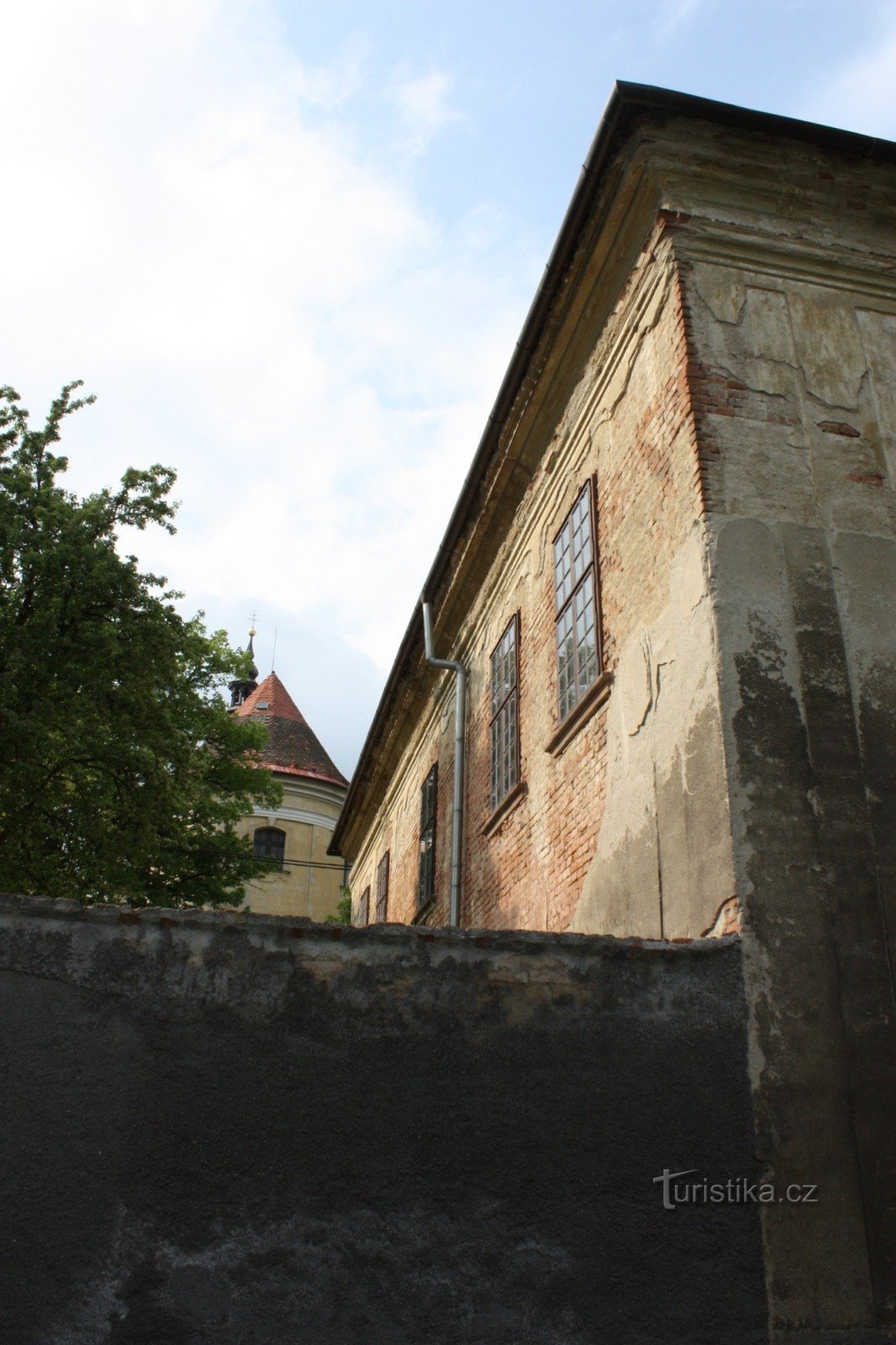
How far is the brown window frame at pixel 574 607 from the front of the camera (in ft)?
24.0

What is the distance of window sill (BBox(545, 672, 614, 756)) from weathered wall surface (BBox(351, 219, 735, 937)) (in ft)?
0.16

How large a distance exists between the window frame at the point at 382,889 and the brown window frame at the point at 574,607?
Result: 29.8ft

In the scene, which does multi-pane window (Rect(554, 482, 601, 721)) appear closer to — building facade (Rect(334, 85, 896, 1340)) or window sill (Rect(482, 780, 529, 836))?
building facade (Rect(334, 85, 896, 1340))

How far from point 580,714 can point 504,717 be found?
8.82 ft

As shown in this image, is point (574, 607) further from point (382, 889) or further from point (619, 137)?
point (382, 889)

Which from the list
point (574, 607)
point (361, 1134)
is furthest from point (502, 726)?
point (361, 1134)

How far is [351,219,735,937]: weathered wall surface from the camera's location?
5.54 meters

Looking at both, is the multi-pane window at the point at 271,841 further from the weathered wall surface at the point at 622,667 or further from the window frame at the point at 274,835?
the weathered wall surface at the point at 622,667

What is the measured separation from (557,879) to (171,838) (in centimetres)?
949

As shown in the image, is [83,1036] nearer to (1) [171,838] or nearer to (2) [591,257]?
(2) [591,257]

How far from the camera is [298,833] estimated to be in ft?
112

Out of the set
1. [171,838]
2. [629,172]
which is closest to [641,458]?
[629,172]

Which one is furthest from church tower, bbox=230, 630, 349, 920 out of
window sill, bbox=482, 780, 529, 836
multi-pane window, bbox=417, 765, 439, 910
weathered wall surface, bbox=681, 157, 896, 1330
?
weathered wall surface, bbox=681, 157, 896, 1330

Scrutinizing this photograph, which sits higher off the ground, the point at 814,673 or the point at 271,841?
the point at 271,841
